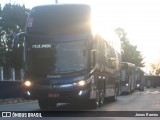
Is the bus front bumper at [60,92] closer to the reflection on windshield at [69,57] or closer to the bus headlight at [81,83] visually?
the bus headlight at [81,83]

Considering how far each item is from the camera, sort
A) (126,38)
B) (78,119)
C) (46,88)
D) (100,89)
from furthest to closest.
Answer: (126,38)
(100,89)
(46,88)
(78,119)

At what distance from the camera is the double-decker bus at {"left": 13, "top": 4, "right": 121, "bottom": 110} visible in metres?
16.4

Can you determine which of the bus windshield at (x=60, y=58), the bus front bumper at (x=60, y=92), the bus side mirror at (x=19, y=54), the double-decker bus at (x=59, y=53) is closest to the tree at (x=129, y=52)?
the double-decker bus at (x=59, y=53)

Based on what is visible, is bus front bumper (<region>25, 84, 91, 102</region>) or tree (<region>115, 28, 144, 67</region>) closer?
bus front bumper (<region>25, 84, 91, 102</region>)

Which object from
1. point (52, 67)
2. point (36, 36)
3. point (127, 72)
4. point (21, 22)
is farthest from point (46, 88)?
point (21, 22)

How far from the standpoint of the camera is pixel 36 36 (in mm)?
16781

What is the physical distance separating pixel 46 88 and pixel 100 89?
379 cm

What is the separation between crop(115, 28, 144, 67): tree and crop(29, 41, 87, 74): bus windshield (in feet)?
278

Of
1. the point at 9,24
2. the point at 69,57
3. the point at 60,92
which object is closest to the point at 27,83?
the point at 60,92

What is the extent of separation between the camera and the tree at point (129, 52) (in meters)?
102

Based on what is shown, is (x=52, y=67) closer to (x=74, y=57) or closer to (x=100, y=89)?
(x=74, y=57)

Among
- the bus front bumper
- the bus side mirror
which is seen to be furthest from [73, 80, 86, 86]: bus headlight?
the bus side mirror

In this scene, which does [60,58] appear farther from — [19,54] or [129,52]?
[129,52]

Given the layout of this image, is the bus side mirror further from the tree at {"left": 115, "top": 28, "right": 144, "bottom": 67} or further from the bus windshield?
the tree at {"left": 115, "top": 28, "right": 144, "bottom": 67}
